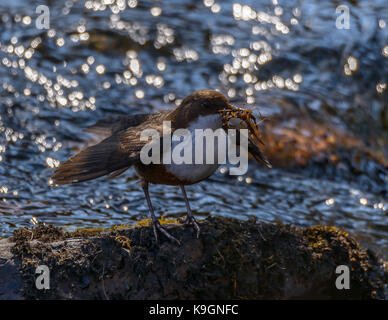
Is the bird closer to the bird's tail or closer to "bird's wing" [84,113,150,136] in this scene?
the bird's tail

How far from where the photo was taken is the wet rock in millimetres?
3176

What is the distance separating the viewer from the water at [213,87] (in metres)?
5.25

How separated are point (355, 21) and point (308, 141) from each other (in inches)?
108

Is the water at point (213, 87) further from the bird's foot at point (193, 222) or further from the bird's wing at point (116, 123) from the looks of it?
the bird's foot at point (193, 222)

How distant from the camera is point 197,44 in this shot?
7867 mm

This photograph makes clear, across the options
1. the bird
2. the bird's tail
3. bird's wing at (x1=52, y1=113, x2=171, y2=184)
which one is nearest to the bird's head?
the bird

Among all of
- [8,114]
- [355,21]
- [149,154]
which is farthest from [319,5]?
[149,154]

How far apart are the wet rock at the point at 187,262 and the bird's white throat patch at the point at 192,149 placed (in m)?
0.44

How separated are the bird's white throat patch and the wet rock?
0.44 metres

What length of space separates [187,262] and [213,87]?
4.16 m

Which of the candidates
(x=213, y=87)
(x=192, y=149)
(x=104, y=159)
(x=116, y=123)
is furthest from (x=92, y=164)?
(x=213, y=87)

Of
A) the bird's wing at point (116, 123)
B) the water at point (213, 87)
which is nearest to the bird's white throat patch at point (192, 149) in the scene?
the bird's wing at point (116, 123)
